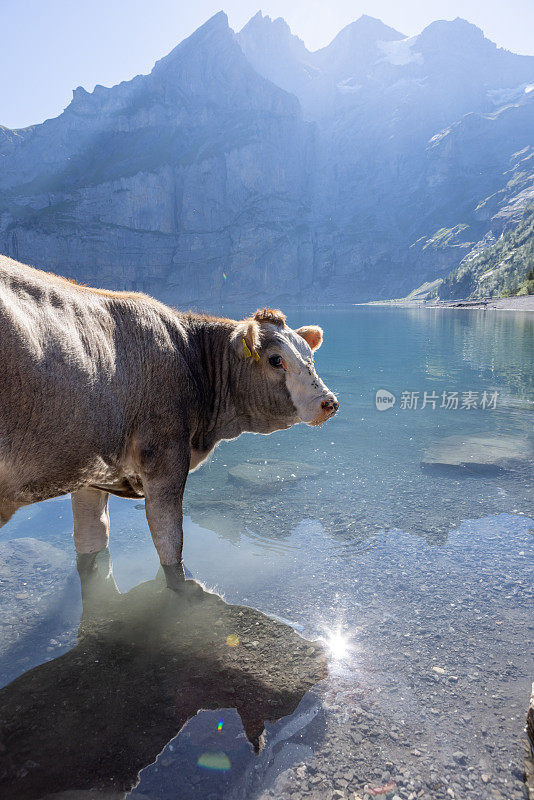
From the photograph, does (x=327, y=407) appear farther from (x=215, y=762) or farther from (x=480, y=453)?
(x=480, y=453)

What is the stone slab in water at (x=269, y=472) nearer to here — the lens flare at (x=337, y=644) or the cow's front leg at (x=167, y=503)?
the cow's front leg at (x=167, y=503)

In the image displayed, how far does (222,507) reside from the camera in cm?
898

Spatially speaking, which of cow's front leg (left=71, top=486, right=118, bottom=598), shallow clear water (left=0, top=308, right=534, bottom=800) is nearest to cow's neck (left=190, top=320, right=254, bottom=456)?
cow's front leg (left=71, top=486, right=118, bottom=598)

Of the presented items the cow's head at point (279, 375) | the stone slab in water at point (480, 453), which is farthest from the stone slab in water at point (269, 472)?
the cow's head at point (279, 375)

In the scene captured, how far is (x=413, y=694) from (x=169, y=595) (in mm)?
2716

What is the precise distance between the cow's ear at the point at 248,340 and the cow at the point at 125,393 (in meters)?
0.01

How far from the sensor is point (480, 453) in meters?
11.9

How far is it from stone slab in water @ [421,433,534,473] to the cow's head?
6.39m

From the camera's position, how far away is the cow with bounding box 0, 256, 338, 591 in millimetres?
4055

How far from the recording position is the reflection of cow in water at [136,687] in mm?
3490

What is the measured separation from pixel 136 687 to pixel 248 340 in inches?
133

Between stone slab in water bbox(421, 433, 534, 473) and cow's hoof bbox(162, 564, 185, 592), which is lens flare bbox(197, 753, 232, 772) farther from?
stone slab in water bbox(421, 433, 534, 473)

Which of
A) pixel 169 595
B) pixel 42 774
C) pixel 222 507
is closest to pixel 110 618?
pixel 169 595

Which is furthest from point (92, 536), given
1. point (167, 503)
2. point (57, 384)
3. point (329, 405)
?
point (329, 405)
